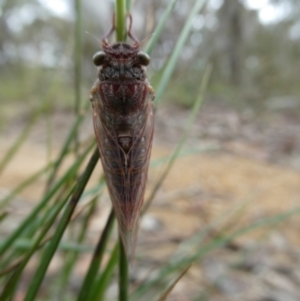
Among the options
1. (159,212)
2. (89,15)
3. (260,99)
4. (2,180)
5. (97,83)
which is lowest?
(97,83)

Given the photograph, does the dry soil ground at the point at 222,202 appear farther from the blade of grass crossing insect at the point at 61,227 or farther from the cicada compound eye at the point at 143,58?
the cicada compound eye at the point at 143,58

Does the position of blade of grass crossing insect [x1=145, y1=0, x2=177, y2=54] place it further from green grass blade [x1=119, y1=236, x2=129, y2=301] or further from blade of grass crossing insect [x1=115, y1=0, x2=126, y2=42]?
green grass blade [x1=119, y1=236, x2=129, y2=301]

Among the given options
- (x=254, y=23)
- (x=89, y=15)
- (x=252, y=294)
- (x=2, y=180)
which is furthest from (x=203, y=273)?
(x=254, y=23)

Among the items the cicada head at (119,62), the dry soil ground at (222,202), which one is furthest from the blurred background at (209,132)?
the cicada head at (119,62)

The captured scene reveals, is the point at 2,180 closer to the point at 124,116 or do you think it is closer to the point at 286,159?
the point at 124,116

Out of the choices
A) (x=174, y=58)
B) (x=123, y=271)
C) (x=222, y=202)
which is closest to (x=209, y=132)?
(x=222, y=202)

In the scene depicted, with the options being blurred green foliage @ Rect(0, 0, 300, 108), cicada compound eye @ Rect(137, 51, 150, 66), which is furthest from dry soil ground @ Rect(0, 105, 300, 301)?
blurred green foliage @ Rect(0, 0, 300, 108)
